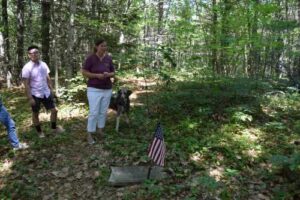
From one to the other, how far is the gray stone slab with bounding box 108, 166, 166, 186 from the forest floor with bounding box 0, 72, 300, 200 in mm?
110

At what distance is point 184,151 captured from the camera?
295 inches

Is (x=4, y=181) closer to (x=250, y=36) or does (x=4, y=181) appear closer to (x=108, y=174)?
(x=108, y=174)

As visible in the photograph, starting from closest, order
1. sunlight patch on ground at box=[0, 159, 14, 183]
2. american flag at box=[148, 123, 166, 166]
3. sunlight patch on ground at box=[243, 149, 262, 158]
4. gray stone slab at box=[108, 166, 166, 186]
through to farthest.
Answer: american flag at box=[148, 123, 166, 166] < gray stone slab at box=[108, 166, 166, 186] < sunlight patch on ground at box=[0, 159, 14, 183] < sunlight patch on ground at box=[243, 149, 262, 158]

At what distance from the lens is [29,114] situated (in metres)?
10.7

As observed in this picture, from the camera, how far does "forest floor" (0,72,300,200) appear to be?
6.24m

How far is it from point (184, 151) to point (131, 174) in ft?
4.67

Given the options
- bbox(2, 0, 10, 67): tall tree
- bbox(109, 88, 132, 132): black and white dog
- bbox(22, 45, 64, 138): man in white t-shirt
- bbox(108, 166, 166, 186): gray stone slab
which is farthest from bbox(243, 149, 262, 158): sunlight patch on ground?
bbox(2, 0, 10, 67): tall tree

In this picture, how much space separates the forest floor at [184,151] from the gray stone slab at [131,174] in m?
0.11

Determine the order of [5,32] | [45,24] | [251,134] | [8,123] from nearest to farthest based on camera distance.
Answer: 1. [8,123]
2. [251,134]
3. [45,24]
4. [5,32]

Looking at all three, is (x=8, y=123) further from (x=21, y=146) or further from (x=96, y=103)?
(x=96, y=103)

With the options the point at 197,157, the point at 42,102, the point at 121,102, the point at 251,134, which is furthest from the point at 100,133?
the point at 251,134

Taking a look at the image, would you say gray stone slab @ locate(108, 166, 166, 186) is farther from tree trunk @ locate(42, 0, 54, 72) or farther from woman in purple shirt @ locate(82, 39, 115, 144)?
tree trunk @ locate(42, 0, 54, 72)

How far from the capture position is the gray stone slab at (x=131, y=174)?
641 centimetres

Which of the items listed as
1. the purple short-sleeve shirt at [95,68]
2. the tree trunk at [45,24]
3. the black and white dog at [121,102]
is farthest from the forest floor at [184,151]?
the tree trunk at [45,24]
